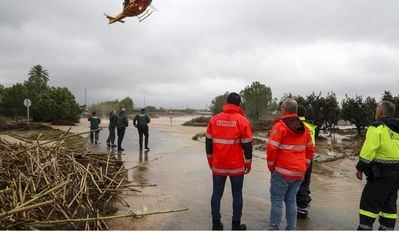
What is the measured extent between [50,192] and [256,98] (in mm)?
41291

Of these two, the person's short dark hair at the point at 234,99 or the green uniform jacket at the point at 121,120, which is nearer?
the person's short dark hair at the point at 234,99

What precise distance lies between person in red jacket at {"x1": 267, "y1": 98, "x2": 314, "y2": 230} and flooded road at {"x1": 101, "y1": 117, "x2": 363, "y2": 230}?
752 millimetres

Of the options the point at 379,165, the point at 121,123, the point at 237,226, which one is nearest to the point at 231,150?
the point at 237,226

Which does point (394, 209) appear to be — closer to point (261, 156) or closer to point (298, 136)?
point (298, 136)

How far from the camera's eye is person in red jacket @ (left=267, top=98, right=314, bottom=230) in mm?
4801

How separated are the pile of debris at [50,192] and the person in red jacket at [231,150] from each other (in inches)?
54.2

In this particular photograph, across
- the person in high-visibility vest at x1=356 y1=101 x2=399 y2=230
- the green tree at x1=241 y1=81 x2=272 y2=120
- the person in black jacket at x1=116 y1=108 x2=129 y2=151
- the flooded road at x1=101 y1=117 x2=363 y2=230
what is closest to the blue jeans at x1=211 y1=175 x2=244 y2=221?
the flooded road at x1=101 y1=117 x2=363 y2=230

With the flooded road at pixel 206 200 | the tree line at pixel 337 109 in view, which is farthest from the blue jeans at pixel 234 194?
the tree line at pixel 337 109

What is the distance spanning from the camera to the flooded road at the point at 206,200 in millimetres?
5562

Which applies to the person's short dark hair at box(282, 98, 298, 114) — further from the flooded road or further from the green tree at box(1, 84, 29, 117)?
the green tree at box(1, 84, 29, 117)

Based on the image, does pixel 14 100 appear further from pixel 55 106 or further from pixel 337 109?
pixel 337 109

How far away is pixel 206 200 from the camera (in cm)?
702

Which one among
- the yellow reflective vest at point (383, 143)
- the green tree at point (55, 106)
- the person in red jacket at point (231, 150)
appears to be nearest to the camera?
the yellow reflective vest at point (383, 143)

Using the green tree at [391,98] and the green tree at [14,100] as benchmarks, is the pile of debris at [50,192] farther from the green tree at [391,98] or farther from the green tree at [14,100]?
the green tree at [14,100]
